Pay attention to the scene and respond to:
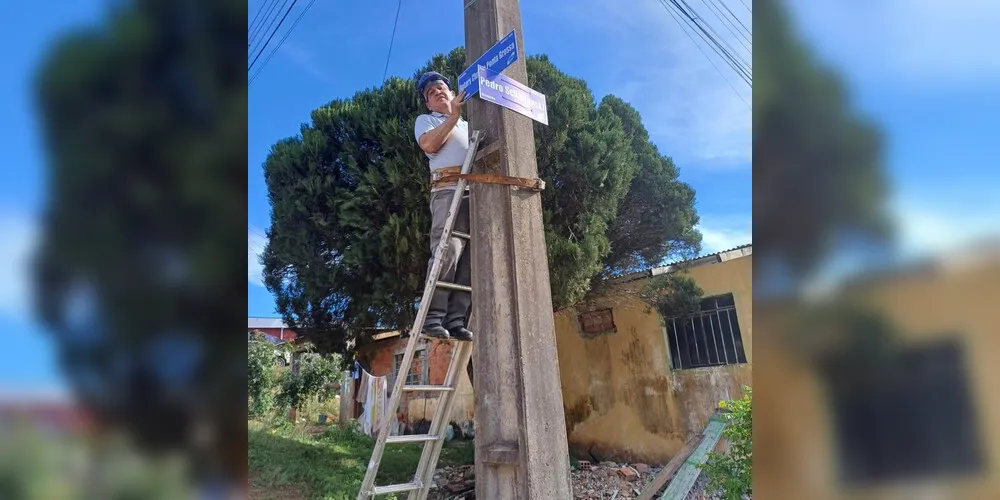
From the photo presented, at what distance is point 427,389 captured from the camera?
10.8 feet

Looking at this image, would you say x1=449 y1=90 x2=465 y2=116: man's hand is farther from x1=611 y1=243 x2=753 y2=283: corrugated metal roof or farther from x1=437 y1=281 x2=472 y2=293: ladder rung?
x1=611 y1=243 x2=753 y2=283: corrugated metal roof

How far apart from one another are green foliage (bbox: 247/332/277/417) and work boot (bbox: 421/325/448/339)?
3.66 m

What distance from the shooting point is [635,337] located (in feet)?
29.9

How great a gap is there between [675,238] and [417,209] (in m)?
4.16

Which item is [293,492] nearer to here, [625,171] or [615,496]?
[615,496]

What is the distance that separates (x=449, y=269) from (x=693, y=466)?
14.2 feet
